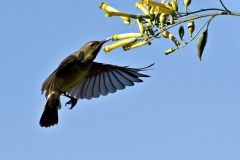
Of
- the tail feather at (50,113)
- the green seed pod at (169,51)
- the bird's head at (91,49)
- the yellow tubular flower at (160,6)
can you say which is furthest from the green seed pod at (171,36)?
the tail feather at (50,113)

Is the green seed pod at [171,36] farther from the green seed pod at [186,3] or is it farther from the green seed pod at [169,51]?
the green seed pod at [186,3]

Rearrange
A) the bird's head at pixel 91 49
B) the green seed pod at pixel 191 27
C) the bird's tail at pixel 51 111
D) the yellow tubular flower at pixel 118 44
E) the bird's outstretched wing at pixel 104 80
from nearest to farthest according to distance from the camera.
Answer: the green seed pod at pixel 191 27 < the yellow tubular flower at pixel 118 44 < the bird's head at pixel 91 49 < the bird's tail at pixel 51 111 < the bird's outstretched wing at pixel 104 80

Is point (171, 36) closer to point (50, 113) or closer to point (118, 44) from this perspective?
point (118, 44)

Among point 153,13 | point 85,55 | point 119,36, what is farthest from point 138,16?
point 85,55

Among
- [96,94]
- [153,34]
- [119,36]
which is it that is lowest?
[153,34]

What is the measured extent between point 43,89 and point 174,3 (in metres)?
3.09

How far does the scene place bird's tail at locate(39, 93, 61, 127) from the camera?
26.2 ft

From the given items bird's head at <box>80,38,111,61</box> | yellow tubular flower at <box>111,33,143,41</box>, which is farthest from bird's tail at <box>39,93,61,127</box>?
yellow tubular flower at <box>111,33,143,41</box>

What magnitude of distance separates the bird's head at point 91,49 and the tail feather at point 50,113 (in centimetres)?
85

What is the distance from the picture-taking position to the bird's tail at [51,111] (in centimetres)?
799

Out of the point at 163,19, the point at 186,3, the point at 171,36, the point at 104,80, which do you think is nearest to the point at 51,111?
the point at 104,80

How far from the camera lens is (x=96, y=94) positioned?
8773 mm

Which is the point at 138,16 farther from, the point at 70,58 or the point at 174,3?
the point at 70,58

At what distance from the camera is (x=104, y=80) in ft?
29.2
